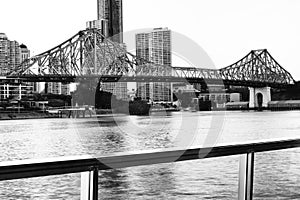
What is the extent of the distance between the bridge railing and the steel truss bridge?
15323 mm

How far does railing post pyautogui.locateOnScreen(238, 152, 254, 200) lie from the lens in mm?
1281

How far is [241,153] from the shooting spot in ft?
4.07

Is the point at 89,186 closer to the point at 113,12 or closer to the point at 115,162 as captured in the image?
the point at 115,162

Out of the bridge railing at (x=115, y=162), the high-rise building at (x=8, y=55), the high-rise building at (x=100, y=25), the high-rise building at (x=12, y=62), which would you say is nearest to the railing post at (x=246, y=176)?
the bridge railing at (x=115, y=162)

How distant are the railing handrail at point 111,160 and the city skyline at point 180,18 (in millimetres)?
18733

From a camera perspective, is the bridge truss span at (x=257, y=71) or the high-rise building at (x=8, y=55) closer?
the high-rise building at (x=8, y=55)

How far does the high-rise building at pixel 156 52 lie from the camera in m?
15.2

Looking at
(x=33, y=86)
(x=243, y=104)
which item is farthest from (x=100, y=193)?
(x=243, y=104)

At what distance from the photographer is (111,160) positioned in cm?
96

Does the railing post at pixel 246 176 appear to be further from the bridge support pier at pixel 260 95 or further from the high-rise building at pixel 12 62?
the bridge support pier at pixel 260 95

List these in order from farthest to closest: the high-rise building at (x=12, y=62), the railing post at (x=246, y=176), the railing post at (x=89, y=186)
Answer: the high-rise building at (x=12, y=62) → the railing post at (x=246, y=176) → the railing post at (x=89, y=186)

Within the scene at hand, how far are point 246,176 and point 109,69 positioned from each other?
1945 centimetres

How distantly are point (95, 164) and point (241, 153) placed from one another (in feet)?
1.47

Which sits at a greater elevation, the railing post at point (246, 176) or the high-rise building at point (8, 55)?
the high-rise building at point (8, 55)
